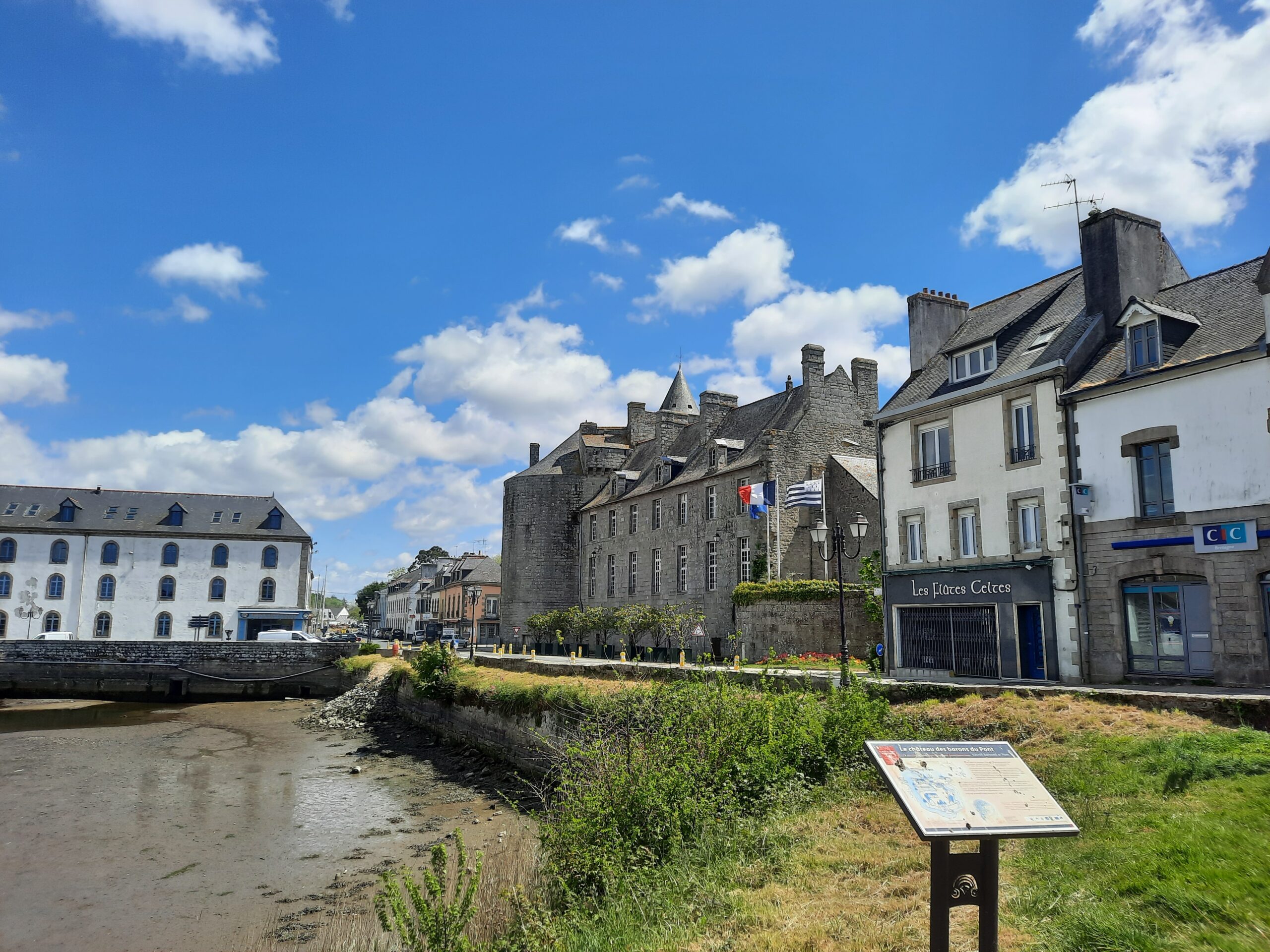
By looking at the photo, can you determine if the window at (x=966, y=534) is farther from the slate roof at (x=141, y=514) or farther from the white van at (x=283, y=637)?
the slate roof at (x=141, y=514)

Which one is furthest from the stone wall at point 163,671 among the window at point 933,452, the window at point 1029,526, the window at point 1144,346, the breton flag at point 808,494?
the window at point 1144,346

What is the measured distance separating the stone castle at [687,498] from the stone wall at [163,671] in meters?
11.4

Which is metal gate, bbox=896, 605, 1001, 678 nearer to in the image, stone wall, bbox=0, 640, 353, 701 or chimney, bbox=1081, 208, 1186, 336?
chimney, bbox=1081, 208, 1186, 336

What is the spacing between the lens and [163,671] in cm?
4231

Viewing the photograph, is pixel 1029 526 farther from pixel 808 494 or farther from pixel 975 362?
pixel 808 494

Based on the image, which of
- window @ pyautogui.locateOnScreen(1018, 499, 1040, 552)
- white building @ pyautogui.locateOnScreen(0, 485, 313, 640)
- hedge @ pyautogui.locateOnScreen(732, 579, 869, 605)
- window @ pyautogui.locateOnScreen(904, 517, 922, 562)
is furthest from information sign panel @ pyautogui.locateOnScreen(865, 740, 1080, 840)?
white building @ pyautogui.locateOnScreen(0, 485, 313, 640)

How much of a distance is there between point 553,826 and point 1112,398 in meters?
14.1

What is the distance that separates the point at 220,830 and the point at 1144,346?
20691 mm

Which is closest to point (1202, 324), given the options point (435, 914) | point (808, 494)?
point (808, 494)

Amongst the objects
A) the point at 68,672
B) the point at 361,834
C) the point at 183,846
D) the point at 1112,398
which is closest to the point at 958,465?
the point at 1112,398

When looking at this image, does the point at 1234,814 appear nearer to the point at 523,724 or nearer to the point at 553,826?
the point at 553,826

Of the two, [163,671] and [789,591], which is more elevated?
[789,591]

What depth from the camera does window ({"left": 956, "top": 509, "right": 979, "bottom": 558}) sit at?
1995 cm

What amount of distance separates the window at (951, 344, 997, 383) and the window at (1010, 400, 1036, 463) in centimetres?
161
